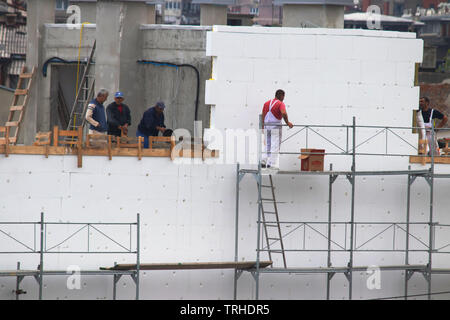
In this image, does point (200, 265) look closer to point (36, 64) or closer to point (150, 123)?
point (150, 123)

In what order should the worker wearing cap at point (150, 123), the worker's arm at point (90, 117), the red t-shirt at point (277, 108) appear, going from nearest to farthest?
1. the red t-shirt at point (277, 108)
2. the worker's arm at point (90, 117)
3. the worker wearing cap at point (150, 123)

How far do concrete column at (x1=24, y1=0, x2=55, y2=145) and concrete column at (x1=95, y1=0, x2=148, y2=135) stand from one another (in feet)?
10.6

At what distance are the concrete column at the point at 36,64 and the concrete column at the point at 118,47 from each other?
3.24 metres

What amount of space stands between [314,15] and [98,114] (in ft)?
26.1

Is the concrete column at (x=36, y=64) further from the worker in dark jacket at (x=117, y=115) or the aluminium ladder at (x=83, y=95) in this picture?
the worker in dark jacket at (x=117, y=115)

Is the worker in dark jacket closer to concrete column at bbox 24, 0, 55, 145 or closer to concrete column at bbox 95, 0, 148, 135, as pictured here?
concrete column at bbox 95, 0, 148, 135

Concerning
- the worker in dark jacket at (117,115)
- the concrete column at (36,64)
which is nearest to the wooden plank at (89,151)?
the worker in dark jacket at (117,115)

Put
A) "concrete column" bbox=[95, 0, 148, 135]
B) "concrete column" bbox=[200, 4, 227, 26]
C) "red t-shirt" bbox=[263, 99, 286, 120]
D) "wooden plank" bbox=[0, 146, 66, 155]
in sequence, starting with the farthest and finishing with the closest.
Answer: "concrete column" bbox=[200, 4, 227, 26], "concrete column" bbox=[95, 0, 148, 135], "red t-shirt" bbox=[263, 99, 286, 120], "wooden plank" bbox=[0, 146, 66, 155]

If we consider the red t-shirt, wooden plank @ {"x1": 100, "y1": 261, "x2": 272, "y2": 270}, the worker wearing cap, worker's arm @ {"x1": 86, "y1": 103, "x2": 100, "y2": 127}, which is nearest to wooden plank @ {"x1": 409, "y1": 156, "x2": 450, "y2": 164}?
the red t-shirt

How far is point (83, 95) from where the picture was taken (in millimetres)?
28281

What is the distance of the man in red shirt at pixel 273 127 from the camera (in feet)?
63.0

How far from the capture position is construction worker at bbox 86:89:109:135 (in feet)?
64.3

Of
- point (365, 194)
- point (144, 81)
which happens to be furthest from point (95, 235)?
point (144, 81)
